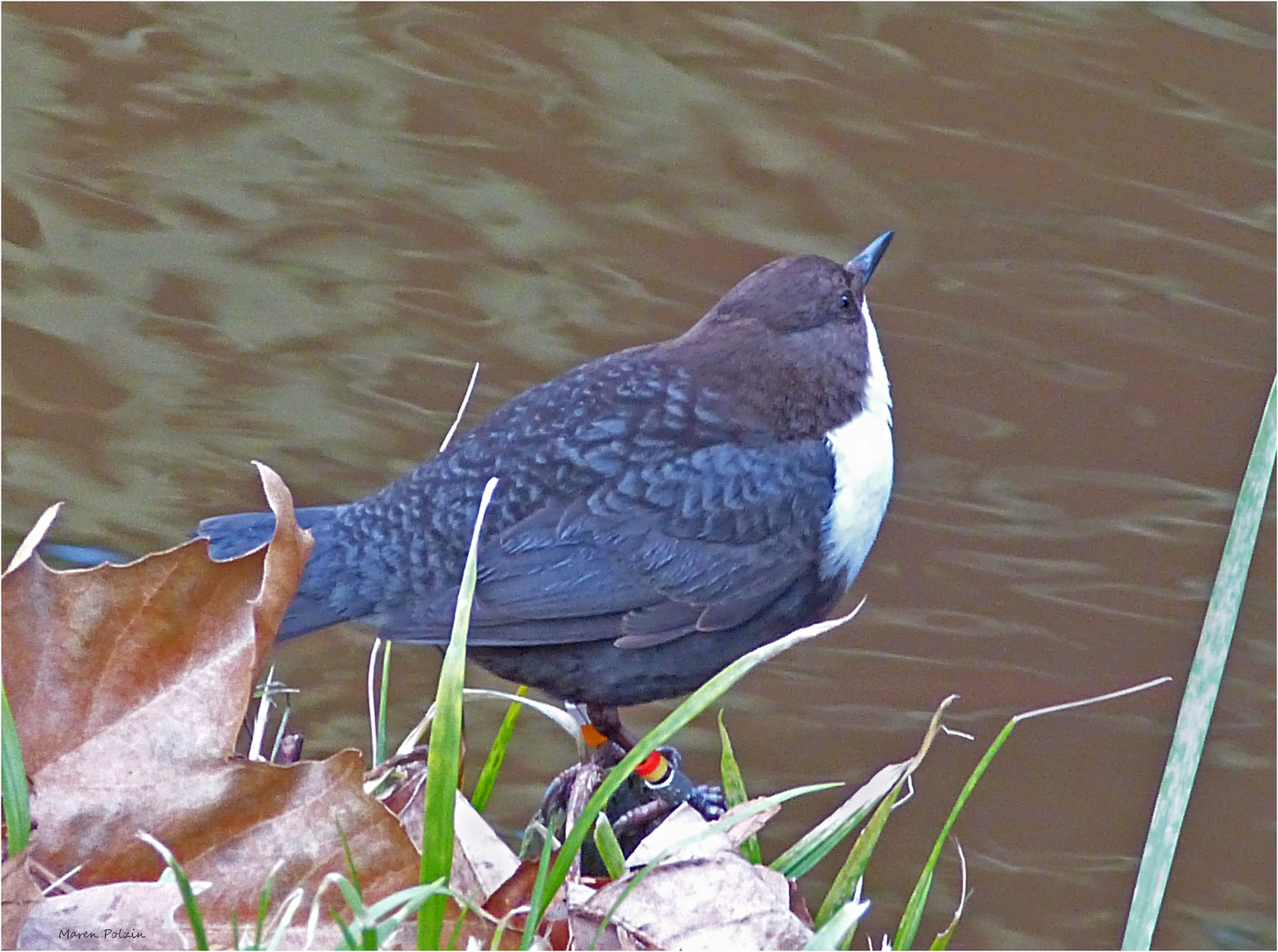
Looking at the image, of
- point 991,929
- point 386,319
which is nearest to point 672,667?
point 991,929

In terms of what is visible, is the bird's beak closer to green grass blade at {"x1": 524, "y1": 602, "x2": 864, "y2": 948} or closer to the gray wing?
the gray wing

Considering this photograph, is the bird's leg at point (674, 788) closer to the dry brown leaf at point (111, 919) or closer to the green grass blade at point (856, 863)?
the green grass blade at point (856, 863)

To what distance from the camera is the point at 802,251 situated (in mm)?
5727

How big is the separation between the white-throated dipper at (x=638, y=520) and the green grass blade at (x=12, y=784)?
1.05 metres

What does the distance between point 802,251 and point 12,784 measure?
14.3 feet

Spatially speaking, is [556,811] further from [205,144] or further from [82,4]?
[82,4]

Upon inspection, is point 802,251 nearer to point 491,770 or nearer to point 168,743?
point 491,770

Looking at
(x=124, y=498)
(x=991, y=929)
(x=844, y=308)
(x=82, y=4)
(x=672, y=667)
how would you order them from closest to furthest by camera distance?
(x=672, y=667)
(x=844, y=308)
(x=991, y=929)
(x=124, y=498)
(x=82, y=4)

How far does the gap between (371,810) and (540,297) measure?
3.92m

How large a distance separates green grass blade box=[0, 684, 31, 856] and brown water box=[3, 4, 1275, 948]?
2.34 m

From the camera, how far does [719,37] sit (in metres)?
6.73

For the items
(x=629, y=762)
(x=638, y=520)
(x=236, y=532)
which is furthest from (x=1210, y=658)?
(x=236, y=532)

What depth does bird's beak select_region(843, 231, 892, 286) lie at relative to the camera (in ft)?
10.6

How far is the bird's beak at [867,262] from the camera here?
10.6 ft
